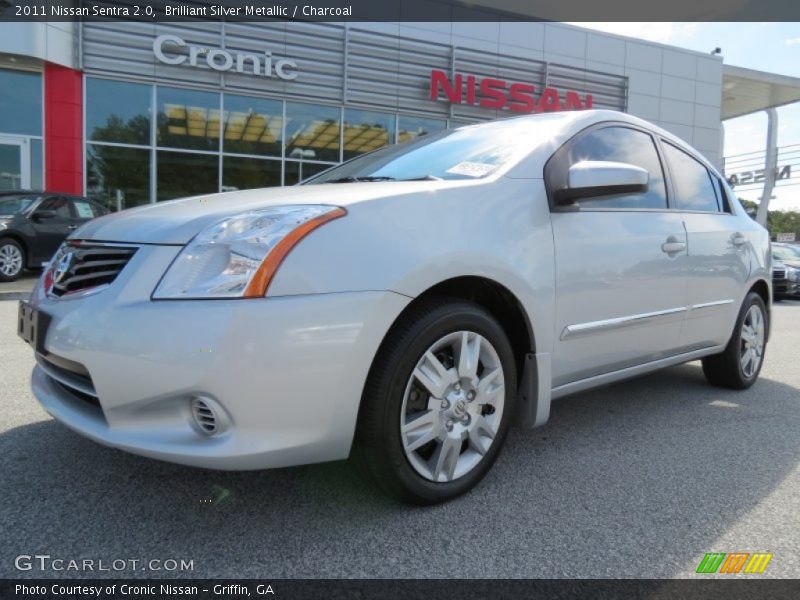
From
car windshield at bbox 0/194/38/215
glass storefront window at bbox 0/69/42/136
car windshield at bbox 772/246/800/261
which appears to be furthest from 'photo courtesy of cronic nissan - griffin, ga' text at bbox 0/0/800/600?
car windshield at bbox 772/246/800/261

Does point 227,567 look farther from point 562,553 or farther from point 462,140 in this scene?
point 462,140

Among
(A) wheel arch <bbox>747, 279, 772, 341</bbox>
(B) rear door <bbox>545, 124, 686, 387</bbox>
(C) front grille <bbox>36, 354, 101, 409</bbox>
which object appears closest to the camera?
(C) front grille <bbox>36, 354, 101, 409</bbox>

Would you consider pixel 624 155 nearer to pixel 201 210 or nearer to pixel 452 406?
pixel 452 406

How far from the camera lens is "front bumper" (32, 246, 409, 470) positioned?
5.40 feet

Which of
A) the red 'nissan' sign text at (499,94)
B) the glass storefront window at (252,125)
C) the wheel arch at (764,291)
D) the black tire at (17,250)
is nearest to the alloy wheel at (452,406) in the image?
the wheel arch at (764,291)

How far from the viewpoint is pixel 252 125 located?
44.3 ft

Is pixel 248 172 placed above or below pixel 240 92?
below

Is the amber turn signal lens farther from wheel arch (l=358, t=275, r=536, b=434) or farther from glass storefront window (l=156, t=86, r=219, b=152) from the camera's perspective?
glass storefront window (l=156, t=86, r=219, b=152)

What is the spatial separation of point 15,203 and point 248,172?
5242mm

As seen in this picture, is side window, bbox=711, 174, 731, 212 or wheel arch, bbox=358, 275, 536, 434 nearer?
wheel arch, bbox=358, 275, 536, 434

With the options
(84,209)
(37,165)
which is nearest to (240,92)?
(37,165)

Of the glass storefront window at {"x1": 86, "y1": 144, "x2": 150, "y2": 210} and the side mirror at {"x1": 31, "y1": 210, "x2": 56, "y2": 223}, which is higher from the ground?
the glass storefront window at {"x1": 86, "y1": 144, "x2": 150, "y2": 210}

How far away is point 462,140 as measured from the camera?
2.77 m

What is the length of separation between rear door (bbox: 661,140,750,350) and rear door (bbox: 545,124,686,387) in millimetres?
141
